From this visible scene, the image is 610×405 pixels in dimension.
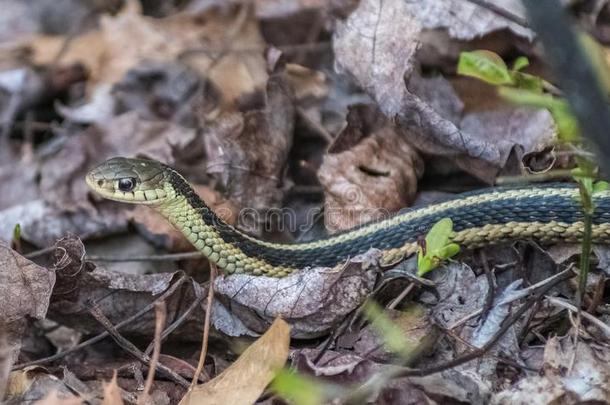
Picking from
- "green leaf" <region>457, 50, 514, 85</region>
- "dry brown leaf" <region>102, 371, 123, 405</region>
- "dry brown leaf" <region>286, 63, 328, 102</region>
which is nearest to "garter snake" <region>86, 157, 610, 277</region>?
"green leaf" <region>457, 50, 514, 85</region>

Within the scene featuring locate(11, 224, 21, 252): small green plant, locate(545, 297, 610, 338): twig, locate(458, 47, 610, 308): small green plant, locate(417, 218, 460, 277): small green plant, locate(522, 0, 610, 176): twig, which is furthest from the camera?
locate(11, 224, 21, 252): small green plant

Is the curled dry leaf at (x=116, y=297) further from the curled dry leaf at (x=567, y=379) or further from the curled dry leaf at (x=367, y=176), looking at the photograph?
the curled dry leaf at (x=567, y=379)

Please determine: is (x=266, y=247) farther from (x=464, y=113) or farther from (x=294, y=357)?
(x=464, y=113)

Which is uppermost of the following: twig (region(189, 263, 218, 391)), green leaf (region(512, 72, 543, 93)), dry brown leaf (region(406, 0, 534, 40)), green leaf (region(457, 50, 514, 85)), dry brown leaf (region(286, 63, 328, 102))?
green leaf (region(457, 50, 514, 85))

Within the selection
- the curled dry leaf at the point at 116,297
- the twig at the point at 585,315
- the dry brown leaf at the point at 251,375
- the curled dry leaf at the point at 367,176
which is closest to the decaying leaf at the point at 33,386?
the curled dry leaf at the point at 116,297

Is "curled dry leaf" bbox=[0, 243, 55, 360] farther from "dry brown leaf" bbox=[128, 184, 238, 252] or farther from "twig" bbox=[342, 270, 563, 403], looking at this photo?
"twig" bbox=[342, 270, 563, 403]
